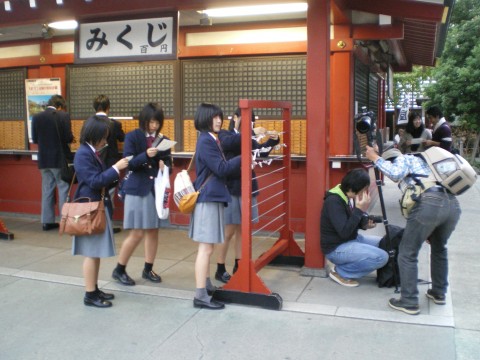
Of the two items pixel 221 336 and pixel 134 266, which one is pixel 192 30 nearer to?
pixel 134 266

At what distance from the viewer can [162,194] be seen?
487 cm

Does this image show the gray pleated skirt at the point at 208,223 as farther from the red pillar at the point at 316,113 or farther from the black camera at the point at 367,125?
the black camera at the point at 367,125

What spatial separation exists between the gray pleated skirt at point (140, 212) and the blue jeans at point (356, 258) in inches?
66.2

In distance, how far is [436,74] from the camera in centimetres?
1816

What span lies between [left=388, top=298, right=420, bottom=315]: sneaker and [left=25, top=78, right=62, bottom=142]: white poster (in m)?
5.74

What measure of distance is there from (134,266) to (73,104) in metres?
3.32

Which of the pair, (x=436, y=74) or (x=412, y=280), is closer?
(x=412, y=280)

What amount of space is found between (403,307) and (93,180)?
2675 millimetres

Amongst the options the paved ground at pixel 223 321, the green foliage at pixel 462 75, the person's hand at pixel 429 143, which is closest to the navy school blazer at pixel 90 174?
the paved ground at pixel 223 321

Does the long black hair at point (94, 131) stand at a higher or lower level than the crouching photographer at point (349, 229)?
higher

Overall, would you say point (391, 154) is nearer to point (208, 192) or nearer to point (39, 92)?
point (208, 192)

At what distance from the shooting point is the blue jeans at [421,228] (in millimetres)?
4145

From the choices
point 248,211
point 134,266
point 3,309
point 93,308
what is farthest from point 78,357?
point 134,266

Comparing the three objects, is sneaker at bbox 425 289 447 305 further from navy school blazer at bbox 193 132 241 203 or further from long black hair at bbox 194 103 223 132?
long black hair at bbox 194 103 223 132
